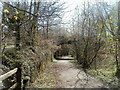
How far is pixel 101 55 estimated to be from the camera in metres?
6.72

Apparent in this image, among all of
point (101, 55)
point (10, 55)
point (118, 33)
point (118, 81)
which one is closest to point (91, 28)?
point (101, 55)

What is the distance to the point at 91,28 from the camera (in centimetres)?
694

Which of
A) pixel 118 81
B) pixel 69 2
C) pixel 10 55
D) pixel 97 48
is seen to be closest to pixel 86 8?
pixel 97 48

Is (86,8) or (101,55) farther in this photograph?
(86,8)

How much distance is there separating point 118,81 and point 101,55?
9.73 ft

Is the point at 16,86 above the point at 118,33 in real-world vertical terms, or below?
below

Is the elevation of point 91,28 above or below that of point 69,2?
below

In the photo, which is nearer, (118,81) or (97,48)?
(118,81)

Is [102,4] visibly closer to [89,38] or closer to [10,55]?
[89,38]

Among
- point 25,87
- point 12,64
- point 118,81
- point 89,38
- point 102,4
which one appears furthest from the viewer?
point 89,38

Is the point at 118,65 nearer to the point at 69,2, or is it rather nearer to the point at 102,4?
the point at 102,4

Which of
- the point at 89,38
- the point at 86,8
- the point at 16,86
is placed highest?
the point at 86,8

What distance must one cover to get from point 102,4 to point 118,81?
380 cm

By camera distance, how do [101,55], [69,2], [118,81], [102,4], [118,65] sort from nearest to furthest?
[118,81] < [69,2] < [118,65] < [102,4] < [101,55]
